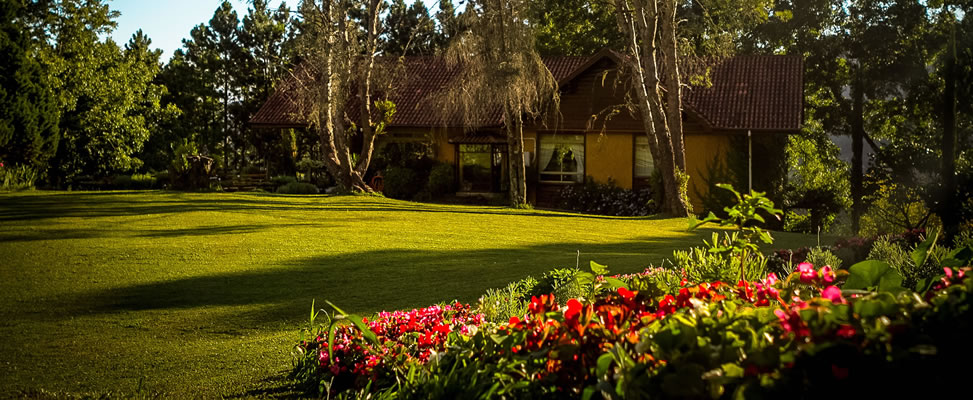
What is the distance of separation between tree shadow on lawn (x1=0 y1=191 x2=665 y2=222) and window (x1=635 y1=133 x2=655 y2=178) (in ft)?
23.3

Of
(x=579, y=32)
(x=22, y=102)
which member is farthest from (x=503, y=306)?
→ (x=579, y=32)

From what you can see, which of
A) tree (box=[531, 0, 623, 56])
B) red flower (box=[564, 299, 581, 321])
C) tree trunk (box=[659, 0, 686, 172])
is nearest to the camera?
red flower (box=[564, 299, 581, 321])

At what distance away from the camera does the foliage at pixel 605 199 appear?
91.4 feet

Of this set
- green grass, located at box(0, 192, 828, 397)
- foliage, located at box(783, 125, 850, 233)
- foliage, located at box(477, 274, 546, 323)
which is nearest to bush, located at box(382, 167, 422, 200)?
green grass, located at box(0, 192, 828, 397)

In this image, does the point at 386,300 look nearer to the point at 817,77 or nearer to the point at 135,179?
the point at 135,179

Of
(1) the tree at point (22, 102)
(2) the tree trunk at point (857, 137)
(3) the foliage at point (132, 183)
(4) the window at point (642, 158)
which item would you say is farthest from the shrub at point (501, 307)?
(2) the tree trunk at point (857, 137)

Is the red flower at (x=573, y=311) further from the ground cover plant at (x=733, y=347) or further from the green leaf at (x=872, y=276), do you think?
the green leaf at (x=872, y=276)

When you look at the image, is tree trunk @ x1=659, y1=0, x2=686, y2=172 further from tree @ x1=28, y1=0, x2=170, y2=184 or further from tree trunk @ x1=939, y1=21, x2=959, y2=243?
tree @ x1=28, y1=0, x2=170, y2=184

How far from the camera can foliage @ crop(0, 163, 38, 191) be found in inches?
922

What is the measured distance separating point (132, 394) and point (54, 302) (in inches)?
176

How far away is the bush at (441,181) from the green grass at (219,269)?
9232 millimetres

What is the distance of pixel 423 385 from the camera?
3.06m

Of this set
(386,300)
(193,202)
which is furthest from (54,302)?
(193,202)

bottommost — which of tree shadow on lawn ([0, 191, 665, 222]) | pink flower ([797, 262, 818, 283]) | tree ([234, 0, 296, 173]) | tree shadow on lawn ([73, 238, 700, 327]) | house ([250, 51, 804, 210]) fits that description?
tree shadow on lawn ([73, 238, 700, 327])
